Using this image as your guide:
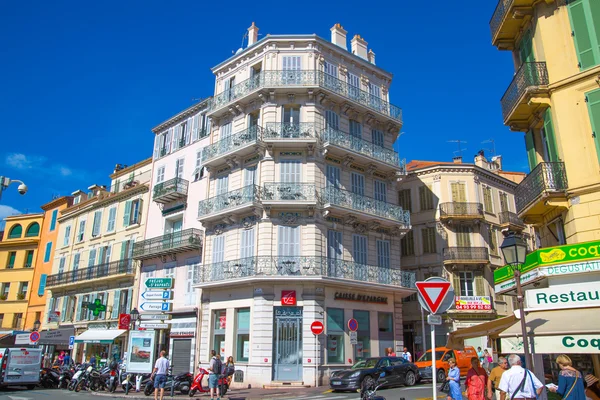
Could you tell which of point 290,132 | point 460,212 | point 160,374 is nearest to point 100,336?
point 160,374

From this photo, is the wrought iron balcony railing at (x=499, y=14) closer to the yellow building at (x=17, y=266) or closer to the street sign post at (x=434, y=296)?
the street sign post at (x=434, y=296)

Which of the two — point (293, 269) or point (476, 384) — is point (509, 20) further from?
point (293, 269)

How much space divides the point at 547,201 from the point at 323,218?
39.9 feet

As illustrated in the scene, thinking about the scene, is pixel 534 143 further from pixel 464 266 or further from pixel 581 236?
pixel 464 266

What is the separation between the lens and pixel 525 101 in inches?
573

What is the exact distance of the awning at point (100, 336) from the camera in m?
30.0

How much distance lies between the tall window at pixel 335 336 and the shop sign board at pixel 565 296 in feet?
39.2

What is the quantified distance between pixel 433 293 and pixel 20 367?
20797mm

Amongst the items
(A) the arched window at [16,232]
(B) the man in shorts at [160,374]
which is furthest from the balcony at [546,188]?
(A) the arched window at [16,232]

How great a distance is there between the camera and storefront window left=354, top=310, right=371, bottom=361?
79.4 feet

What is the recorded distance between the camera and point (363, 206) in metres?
25.7

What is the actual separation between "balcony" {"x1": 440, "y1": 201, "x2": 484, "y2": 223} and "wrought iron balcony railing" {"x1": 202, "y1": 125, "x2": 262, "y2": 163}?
1433cm

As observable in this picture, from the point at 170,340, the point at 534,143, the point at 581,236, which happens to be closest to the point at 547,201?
the point at 581,236

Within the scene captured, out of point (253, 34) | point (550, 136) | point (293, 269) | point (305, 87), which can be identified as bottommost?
point (293, 269)
